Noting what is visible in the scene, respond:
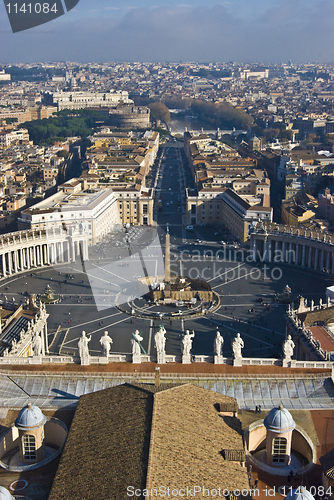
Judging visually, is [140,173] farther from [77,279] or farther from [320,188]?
[77,279]

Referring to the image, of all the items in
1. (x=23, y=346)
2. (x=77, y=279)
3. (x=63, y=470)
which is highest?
(x=63, y=470)

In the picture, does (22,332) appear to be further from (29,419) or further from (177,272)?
(177,272)

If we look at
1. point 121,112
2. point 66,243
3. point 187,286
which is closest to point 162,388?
point 187,286

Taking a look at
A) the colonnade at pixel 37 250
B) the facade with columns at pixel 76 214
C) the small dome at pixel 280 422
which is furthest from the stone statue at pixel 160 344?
the facade with columns at pixel 76 214

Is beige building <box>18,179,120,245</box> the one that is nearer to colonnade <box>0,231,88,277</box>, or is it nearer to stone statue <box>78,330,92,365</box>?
colonnade <box>0,231,88,277</box>

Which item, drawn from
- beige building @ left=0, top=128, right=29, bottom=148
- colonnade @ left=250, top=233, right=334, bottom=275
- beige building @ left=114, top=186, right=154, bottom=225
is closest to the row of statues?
colonnade @ left=250, top=233, right=334, bottom=275

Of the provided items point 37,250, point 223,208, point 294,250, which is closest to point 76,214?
point 37,250

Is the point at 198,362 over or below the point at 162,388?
below

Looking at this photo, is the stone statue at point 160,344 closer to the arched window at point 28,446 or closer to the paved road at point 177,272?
the arched window at point 28,446
